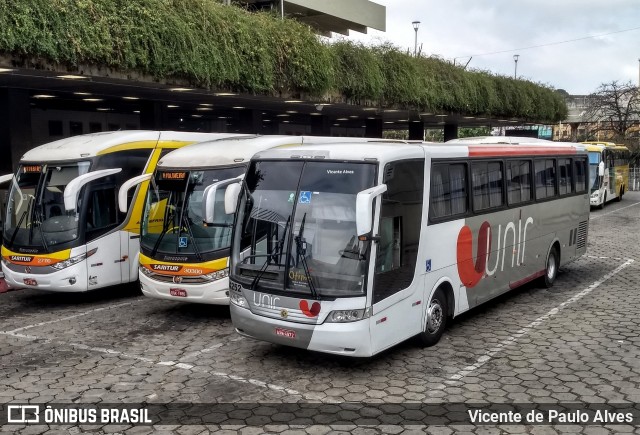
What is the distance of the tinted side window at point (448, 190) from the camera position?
9.05 m

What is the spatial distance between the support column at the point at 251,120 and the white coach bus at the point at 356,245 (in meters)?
14.7

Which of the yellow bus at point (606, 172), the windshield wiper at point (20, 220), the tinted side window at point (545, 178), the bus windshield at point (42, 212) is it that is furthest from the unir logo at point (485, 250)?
the yellow bus at point (606, 172)

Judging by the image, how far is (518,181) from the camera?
38.1ft

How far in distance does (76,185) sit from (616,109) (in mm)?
50471

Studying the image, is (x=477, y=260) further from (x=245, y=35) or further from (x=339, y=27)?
(x=339, y=27)

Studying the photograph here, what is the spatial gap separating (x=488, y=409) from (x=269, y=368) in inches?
113

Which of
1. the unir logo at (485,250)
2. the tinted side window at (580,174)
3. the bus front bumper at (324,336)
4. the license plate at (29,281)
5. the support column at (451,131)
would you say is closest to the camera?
the bus front bumper at (324,336)

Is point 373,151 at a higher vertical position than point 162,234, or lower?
higher

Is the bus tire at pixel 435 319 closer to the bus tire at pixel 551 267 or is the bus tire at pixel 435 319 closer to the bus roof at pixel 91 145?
the bus tire at pixel 551 267

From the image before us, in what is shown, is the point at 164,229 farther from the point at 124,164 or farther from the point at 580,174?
the point at 580,174

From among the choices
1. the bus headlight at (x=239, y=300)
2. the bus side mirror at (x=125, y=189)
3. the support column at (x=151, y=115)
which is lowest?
the bus headlight at (x=239, y=300)

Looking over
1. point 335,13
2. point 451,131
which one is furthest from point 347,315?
point 335,13

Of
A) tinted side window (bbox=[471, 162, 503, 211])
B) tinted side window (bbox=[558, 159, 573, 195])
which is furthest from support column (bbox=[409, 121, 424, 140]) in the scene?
tinted side window (bbox=[471, 162, 503, 211])

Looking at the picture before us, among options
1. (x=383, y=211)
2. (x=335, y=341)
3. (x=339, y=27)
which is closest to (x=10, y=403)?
(x=335, y=341)
